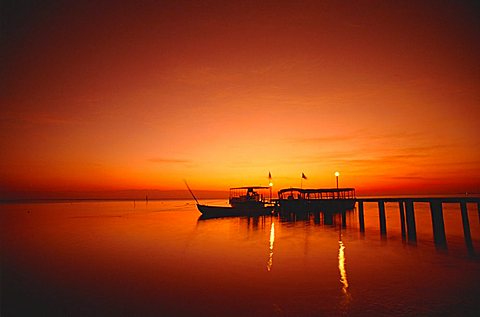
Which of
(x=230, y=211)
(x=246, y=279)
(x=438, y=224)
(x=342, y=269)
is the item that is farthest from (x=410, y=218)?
(x=230, y=211)

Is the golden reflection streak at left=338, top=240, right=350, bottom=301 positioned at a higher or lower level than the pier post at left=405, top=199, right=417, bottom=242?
lower

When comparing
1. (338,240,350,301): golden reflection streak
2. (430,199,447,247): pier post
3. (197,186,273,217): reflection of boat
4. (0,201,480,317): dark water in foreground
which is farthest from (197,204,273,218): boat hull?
(430,199,447,247): pier post

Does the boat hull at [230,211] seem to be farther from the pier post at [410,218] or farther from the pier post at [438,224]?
the pier post at [438,224]

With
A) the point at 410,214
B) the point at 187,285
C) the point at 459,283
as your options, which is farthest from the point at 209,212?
the point at 459,283

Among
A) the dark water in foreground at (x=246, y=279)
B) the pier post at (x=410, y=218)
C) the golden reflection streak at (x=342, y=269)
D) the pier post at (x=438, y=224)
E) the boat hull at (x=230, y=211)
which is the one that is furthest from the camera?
the boat hull at (x=230, y=211)

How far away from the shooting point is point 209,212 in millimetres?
58438

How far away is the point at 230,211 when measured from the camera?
59.8 m

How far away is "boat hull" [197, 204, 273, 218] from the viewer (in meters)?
58.4

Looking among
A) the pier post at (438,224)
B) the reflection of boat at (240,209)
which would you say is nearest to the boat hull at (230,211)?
the reflection of boat at (240,209)

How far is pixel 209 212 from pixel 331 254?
129 ft

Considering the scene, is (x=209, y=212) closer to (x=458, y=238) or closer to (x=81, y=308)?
(x=458, y=238)

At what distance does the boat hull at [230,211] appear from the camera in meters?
58.4

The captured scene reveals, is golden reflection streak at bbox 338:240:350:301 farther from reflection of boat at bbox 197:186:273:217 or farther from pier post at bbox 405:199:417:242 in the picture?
reflection of boat at bbox 197:186:273:217

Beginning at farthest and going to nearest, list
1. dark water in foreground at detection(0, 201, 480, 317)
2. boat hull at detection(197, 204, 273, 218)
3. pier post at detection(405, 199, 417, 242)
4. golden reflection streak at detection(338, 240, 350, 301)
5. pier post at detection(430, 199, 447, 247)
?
boat hull at detection(197, 204, 273, 218)
pier post at detection(405, 199, 417, 242)
pier post at detection(430, 199, 447, 247)
golden reflection streak at detection(338, 240, 350, 301)
dark water in foreground at detection(0, 201, 480, 317)
